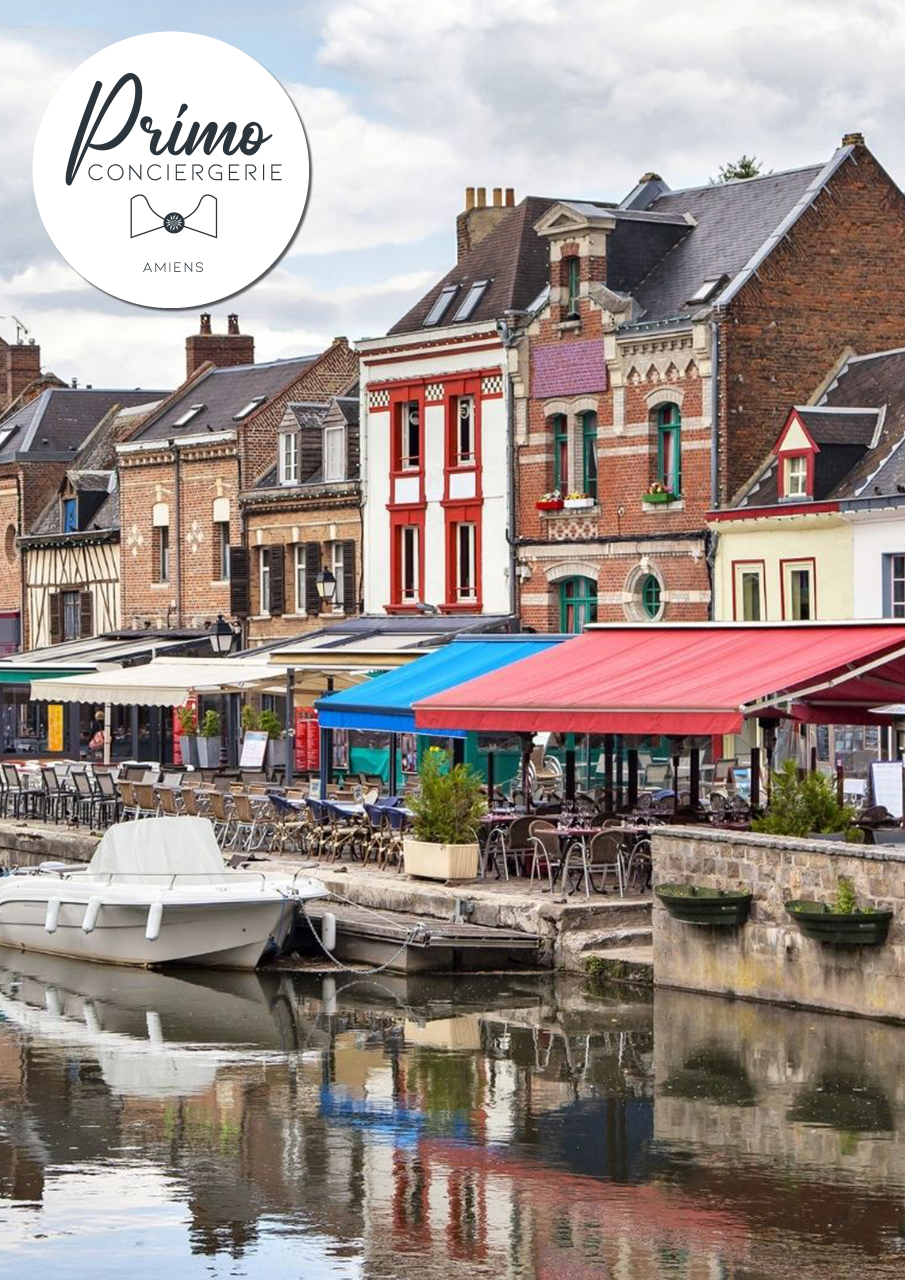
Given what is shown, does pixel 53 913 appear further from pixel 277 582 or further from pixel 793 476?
pixel 277 582

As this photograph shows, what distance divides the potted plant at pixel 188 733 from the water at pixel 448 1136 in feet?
78.3

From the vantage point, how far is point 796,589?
36.9 meters

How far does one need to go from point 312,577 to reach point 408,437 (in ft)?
15.1

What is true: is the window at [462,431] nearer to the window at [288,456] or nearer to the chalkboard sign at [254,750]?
the window at [288,456]

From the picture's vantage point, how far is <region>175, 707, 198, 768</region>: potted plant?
47750 millimetres

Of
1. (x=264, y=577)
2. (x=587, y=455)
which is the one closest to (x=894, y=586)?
(x=587, y=455)

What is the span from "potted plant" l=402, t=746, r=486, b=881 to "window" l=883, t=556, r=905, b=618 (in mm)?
10462

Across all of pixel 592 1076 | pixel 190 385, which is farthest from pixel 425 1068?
pixel 190 385

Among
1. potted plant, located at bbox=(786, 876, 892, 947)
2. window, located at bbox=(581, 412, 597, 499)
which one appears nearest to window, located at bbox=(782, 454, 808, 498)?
window, located at bbox=(581, 412, 597, 499)

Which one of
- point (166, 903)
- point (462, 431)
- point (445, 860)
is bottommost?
point (166, 903)

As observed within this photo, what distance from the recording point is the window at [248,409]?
5203 cm

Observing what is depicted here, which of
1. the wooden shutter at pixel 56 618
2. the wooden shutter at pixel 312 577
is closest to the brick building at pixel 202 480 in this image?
the wooden shutter at pixel 312 577

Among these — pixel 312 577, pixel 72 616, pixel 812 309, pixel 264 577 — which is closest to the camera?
pixel 812 309

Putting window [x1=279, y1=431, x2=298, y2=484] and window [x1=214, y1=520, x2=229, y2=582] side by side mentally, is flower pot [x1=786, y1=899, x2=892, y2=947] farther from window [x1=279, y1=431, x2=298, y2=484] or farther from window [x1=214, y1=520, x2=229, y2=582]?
window [x1=214, y1=520, x2=229, y2=582]
